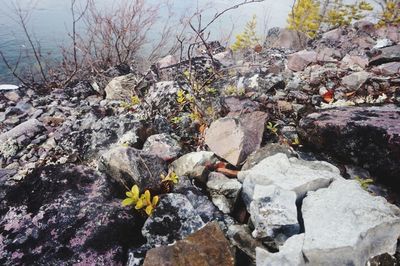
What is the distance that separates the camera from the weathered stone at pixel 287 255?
1275 mm

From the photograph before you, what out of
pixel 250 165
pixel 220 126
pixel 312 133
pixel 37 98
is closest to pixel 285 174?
pixel 250 165

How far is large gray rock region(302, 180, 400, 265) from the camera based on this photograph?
1.22 meters

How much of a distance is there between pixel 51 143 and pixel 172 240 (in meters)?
2.17

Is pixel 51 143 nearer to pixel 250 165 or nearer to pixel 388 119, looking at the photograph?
pixel 250 165

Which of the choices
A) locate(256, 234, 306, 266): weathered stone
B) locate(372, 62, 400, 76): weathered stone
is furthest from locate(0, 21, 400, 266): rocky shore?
locate(372, 62, 400, 76): weathered stone

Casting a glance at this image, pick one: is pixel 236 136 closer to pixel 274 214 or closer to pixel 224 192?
pixel 224 192

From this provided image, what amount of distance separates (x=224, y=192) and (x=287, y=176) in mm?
432

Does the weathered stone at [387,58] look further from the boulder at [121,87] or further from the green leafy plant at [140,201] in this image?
the green leafy plant at [140,201]

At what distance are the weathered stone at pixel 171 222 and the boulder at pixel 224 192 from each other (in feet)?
0.69

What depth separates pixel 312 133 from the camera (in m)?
2.33

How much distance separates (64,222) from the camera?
1.75 metres

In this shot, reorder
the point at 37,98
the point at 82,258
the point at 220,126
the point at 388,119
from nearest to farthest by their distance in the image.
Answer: the point at 82,258 → the point at 388,119 → the point at 220,126 → the point at 37,98

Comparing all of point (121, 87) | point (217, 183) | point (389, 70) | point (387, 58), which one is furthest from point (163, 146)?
point (387, 58)

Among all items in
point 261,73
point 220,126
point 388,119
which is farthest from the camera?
point 261,73
